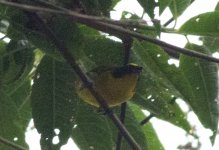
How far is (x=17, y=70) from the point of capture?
158cm

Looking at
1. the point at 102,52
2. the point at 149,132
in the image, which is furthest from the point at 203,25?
the point at 149,132

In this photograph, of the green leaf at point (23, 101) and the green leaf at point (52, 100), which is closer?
the green leaf at point (52, 100)

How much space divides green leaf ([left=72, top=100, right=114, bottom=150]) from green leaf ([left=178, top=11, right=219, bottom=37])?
41 cm

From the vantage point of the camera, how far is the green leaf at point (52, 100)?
1.62m

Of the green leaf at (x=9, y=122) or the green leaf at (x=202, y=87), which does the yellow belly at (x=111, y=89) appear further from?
the green leaf at (x=202, y=87)

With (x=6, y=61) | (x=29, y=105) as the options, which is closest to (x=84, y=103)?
(x=29, y=105)

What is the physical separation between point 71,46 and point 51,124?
0.29 m

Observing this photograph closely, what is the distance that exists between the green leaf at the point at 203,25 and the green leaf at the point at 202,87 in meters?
0.11

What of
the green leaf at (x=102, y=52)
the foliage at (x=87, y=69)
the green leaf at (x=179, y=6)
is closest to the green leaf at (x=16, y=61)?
the foliage at (x=87, y=69)

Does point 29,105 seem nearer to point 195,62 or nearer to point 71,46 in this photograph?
point 71,46

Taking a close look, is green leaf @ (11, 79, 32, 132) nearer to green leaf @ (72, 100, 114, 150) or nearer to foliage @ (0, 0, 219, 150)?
foliage @ (0, 0, 219, 150)

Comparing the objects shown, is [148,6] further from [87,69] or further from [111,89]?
[111,89]

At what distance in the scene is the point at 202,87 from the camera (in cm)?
150

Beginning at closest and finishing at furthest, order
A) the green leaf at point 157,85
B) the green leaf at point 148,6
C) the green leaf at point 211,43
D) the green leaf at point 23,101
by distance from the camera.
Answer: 1. the green leaf at point 148,6
2. the green leaf at point 157,85
3. the green leaf at point 211,43
4. the green leaf at point 23,101
